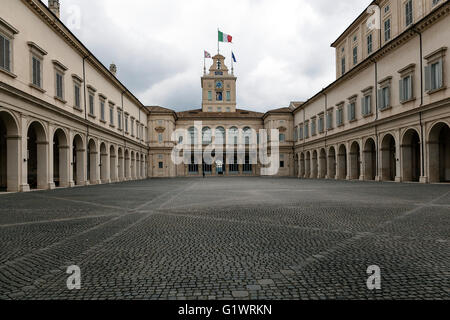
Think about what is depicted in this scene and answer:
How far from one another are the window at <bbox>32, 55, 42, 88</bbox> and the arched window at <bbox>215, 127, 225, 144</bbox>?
125 feet

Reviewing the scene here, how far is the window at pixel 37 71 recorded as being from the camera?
17.5 metres

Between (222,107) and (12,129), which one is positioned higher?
(222,107)


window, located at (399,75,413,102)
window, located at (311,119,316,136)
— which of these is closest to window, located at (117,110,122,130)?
window, located at (311,119,316,136)

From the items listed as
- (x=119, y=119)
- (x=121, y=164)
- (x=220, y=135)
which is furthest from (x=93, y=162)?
(x=220, y=135)

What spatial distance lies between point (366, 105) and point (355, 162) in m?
5.98

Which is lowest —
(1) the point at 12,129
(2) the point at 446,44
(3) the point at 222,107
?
(1) the point at 12,129

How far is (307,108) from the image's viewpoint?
42438 mm

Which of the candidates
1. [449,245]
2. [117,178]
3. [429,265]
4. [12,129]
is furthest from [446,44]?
[117,178]

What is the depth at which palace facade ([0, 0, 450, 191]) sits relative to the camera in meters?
16.6

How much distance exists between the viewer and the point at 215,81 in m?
62.8

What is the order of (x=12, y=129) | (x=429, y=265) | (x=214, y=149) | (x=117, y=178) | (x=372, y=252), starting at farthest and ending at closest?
(x=214, y=149), (x=117, y=178), (x=12, y=129), (x=372, y=252), (x=429, y=265)

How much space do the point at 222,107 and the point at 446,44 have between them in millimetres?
46721

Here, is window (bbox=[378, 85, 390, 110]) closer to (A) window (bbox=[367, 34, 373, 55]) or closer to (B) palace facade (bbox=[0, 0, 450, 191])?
(B) palace facade (bbox=[0, 0, 450, 191])
